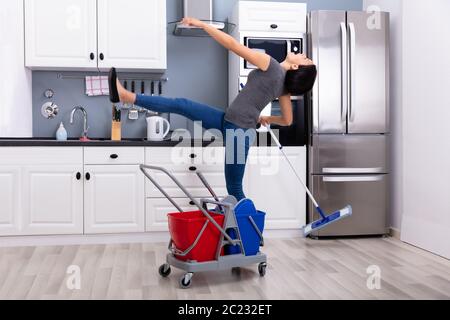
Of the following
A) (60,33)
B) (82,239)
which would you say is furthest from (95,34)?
(82,239)

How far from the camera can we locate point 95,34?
426cm

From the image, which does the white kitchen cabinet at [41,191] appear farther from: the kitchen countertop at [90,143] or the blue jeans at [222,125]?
the blue jeans at [222,125]

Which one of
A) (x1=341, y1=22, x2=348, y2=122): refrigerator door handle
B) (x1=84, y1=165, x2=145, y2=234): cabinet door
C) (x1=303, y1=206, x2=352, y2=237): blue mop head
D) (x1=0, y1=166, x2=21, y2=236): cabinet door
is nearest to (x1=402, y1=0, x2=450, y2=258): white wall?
(x1=341, y1=22, x2=348, y2=122): refrigerator door handle

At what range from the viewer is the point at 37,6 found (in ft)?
13.7

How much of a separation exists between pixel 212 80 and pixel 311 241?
1.68 meters

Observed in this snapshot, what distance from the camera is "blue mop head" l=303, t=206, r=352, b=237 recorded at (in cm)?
370

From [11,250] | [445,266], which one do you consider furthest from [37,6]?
[445,266]

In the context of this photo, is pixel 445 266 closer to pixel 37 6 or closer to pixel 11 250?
pixel 11 250

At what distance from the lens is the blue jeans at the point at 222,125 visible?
3002mm

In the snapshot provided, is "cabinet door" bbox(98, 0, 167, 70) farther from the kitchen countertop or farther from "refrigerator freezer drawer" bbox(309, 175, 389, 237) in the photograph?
"refrigerator freezer drawer" bbox(309, 175, 389, 237)

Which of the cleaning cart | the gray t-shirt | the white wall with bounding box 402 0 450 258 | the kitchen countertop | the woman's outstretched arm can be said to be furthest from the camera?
the kitchen countertop

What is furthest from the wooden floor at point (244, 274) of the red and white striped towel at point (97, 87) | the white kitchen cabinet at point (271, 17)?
the white kitchen cabinet at point (271, 17)

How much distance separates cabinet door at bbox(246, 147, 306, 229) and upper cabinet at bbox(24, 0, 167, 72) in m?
1.12
